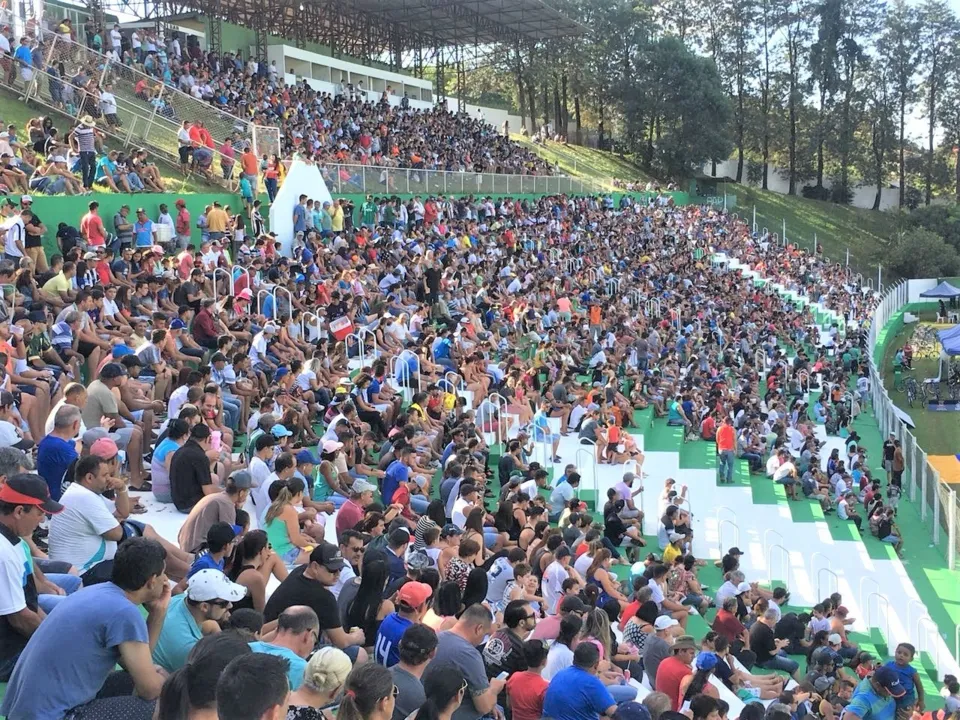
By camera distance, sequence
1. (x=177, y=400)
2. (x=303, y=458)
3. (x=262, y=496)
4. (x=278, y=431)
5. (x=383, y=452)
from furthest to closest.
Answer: (x=383, y=452) < (x=177, y=400) < (x=278, y=431) < (x=303, y=458) < (x=262, y=496)

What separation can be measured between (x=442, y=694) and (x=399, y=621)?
3.21ft

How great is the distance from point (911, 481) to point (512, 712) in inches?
580

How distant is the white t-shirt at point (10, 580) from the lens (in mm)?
4500

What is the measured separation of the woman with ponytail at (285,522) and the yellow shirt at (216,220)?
36.3 feet

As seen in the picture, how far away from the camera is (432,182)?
2852 centimetres

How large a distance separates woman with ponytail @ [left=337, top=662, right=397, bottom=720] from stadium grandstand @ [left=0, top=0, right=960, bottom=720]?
0.04 ft

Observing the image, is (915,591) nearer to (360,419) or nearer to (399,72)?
(360,419)

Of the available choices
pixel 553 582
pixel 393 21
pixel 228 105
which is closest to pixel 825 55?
pixel 393 21

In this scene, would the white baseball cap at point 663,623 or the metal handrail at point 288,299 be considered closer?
the white baseball cap at point 663,623

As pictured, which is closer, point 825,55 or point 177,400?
point 177,400

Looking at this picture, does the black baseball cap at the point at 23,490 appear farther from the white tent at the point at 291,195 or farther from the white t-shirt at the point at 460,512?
the white tent at the point at 291,195

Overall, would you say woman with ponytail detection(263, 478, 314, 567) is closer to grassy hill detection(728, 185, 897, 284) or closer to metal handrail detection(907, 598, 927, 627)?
metal handrail detection(907, 598, 927, 627)

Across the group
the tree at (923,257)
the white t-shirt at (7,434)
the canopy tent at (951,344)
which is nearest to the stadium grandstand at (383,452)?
the white t-shirt at (7,434)

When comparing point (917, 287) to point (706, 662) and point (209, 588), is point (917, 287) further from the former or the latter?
point (209, 588)
